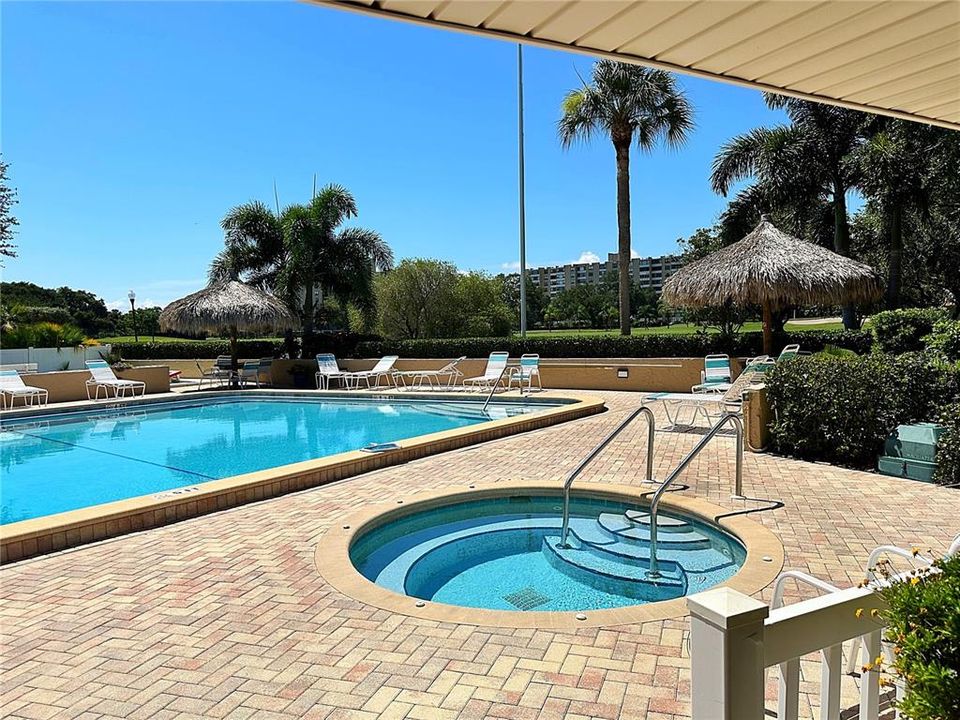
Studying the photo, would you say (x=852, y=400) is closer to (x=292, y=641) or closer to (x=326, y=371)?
(x=292, y=641)

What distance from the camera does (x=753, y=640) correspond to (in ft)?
4.67

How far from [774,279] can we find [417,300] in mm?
16425

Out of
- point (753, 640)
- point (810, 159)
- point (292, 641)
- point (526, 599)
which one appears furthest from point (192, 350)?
point (753, 640)

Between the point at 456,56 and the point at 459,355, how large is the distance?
9.58 metres

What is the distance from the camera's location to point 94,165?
21.3 meters

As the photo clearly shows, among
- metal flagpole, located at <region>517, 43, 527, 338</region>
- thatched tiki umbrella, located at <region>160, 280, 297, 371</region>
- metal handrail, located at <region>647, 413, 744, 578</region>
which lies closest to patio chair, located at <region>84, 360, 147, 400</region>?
thatched tiki umbrella, located at <region>160, 280, 297, 371</region>

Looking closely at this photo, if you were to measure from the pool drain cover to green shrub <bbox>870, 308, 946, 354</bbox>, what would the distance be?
425 inches

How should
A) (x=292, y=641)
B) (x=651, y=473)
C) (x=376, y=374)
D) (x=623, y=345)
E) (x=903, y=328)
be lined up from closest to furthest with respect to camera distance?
(x=292, y=641), (x=651, y=473), (x=903, y=328), (x=623, y=345), (x=376, y=374)

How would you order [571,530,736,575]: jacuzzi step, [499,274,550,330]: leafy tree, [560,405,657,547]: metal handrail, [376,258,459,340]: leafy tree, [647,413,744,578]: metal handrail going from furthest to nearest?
[499,274,550,330]: leafy tree → [376,258,459,340]: leafy tree → [560,405,657,547]: metal handrail → [571,530,736,575]: jacuzzi step → [647,413,744,578]: metal handrail

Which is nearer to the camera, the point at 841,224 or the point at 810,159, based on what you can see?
the point at 810,159

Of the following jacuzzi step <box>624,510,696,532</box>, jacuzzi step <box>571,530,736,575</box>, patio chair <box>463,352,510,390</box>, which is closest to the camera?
jacuzzi step <box>571,530,736,575</box>

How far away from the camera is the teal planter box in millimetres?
5883

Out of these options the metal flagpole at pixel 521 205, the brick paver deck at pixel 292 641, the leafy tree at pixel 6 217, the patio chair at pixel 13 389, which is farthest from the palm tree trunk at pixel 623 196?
the leafy tree at pixel 6 217

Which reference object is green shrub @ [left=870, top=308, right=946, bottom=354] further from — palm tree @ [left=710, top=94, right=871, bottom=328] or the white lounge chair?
palm tree @ [left=710, top=94, right=871, bottom=328]
